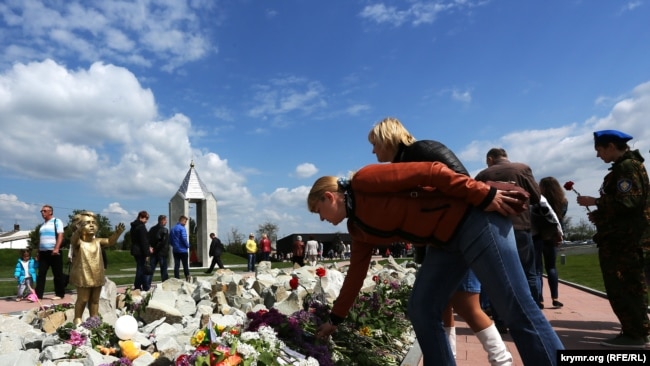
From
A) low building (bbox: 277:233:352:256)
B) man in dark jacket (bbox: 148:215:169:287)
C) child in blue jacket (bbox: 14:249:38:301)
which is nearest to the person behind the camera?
child in blue jacket (bbox: 14:249:38:301)

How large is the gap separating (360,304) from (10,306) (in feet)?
21.4

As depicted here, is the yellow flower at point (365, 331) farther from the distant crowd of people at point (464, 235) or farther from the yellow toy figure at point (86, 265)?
the yellow toy figure at point (86, 265)

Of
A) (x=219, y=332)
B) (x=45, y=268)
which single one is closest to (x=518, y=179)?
(x=219, y=332)

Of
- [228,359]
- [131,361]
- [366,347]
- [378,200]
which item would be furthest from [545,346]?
[131,361]

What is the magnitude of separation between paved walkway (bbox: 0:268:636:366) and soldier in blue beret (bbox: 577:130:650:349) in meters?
0.34

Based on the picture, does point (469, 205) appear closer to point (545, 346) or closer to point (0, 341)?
point (545, 346)

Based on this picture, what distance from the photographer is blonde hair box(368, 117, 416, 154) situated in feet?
9.02

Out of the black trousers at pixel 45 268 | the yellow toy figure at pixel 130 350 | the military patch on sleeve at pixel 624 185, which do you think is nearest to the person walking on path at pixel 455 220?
the yellow toy figure at pixel 130 350

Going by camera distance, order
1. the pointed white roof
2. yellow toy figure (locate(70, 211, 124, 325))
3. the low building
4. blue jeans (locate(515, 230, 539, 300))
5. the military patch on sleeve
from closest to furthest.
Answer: the military patch on sleeve < blue jeans (locate(515, 230, 539, 300)) < yellow toy figure (locate(70, 211, 124, 325)) < the pointed white roof < the low building

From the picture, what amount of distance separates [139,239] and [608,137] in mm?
7840

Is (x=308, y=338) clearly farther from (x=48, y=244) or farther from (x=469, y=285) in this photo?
(x=48, y=244)

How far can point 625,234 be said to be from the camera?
4.02m

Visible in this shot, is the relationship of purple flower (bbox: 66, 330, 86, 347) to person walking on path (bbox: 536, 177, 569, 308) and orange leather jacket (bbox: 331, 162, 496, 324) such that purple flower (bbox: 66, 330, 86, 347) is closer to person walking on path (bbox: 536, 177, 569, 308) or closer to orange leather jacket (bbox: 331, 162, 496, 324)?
orange leather jacket (bbox: 331, 162, 496, 324)

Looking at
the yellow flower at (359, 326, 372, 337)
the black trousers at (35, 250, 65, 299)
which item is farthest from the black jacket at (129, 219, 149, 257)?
the yellow flower at (359, 326, 372, 337)
